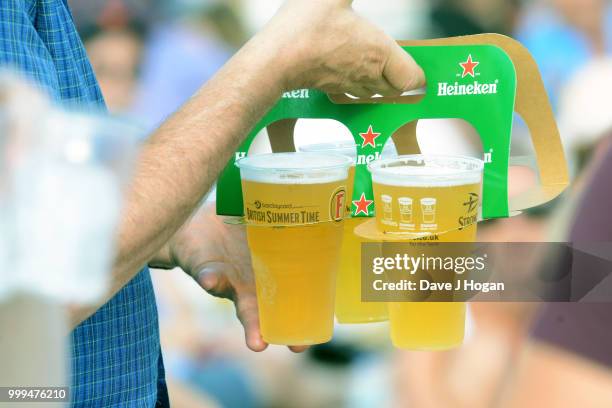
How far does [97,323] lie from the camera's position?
1294 mm

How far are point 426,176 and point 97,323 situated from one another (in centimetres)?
49

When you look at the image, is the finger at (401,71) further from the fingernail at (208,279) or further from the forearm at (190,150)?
the fingernail at (208,279)

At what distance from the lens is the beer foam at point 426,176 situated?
120cm

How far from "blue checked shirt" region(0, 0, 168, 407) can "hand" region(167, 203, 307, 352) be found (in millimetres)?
102

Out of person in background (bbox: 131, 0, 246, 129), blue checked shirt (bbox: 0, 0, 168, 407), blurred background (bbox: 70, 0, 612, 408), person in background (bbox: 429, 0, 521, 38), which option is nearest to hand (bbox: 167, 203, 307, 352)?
blue checked shirt (bbox: 0, 0, 168, 407)

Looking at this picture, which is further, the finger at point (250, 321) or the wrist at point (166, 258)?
Answer: the wrist at point (166, 258)

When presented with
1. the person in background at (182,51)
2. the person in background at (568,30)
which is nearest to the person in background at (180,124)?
the person in background at (182,51)

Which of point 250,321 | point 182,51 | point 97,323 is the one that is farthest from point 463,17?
point 97,323

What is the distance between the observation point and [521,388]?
3.34ft

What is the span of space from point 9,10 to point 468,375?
1623 mm

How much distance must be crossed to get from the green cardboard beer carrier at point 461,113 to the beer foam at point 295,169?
0.22 feet

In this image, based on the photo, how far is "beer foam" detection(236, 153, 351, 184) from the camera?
122 cm

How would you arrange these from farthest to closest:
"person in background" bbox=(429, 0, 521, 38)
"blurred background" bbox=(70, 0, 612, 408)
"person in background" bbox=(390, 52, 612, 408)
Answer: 1. "person in background" bbox=(429, 0, 521, 38)
2. "blurred background" bbox=(70, 0, 612, 408)
3. "person in background" bbox=(390, 52, 612, 408)

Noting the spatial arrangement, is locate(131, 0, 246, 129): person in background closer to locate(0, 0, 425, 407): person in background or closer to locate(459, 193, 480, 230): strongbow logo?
locate(0, 0, 425, 407): person in background
